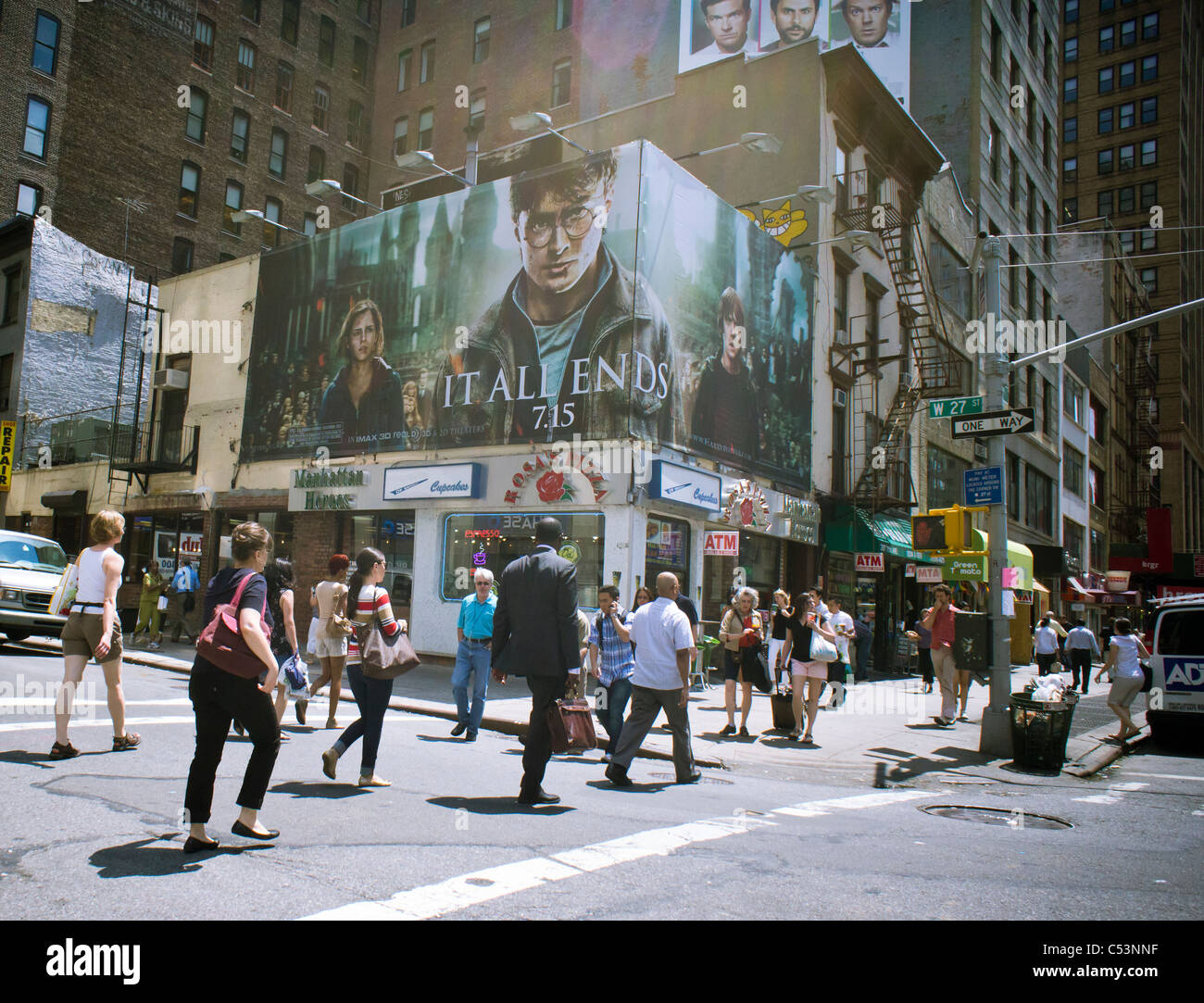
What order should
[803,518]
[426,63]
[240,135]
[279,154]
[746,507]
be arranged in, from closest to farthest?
[746,507]
[803,518]
[426,63]
[240,135]
[279,154]

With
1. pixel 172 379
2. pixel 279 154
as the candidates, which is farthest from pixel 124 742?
pixel 279 154

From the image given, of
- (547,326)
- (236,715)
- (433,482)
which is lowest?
(236,715)

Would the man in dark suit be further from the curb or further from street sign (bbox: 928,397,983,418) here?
street sign (bbox: 928,397,983,418)

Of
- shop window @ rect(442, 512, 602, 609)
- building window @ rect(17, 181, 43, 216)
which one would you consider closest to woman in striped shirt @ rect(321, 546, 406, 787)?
shop window @ rect(442, 512, 602, 609)

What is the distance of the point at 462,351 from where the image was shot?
19.4 m

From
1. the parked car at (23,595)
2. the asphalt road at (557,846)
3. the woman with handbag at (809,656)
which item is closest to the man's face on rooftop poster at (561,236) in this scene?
the woman with handbag at (809,656)

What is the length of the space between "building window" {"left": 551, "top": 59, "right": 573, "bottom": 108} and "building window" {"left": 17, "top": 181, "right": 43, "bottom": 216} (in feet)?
65.0

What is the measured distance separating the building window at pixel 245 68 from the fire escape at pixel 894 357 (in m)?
29.5

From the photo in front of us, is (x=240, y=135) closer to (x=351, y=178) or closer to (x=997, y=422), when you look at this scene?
(x=351, y=178)

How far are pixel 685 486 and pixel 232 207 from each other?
31566 mm

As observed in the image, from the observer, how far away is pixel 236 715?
4.89m

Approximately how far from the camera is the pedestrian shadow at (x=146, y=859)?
14.4 feet

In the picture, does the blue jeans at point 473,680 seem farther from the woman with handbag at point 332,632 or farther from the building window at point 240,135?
the building window at point 240,135
